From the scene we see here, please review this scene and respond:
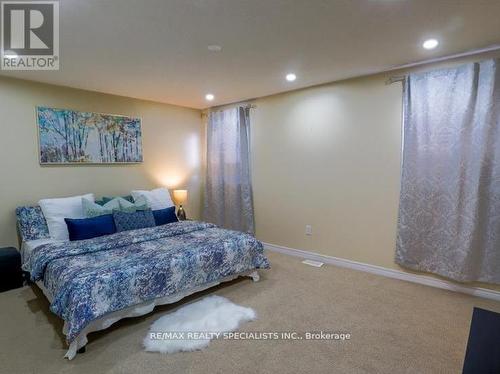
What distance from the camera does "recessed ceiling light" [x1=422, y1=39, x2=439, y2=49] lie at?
247 centimetres

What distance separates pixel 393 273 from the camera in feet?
11.0

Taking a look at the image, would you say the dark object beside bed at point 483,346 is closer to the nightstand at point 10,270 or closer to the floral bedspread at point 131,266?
the floral bedspread at point 131,266

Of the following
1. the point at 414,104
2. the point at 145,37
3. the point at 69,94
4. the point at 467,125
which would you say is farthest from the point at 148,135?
the point at 467,125

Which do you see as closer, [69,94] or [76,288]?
[76,288]

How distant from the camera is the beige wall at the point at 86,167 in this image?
334 centimetres

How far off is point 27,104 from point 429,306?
4.83 meters

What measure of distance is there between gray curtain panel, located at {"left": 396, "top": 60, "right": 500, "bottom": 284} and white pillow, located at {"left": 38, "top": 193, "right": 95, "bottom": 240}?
3776mm

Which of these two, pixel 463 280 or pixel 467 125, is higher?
pixel 467 125

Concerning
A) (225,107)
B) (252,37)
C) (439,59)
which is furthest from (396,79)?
(225,107)

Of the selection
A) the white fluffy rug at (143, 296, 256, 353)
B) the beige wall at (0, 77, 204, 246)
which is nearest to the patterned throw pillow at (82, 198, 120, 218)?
the beige wall at (0, 77, 204, 246)

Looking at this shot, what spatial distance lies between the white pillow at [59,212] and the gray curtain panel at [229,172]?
2.16 meters

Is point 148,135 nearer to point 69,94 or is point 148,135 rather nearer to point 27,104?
point 69,94

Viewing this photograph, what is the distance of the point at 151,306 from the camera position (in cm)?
246

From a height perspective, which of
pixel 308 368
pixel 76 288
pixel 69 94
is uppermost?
pixel 69 94
